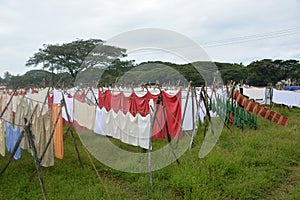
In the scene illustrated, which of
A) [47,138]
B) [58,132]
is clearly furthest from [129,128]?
[47,138]

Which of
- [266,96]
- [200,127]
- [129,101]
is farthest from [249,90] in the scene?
[129,101]

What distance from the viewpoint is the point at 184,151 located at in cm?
562

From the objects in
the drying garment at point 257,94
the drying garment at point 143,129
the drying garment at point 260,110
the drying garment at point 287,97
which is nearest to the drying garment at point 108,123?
the drying garment at point 143,129

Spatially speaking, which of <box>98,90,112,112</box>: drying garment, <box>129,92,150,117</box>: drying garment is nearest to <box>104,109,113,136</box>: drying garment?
<box>129,92,150,117</box>: drying garment

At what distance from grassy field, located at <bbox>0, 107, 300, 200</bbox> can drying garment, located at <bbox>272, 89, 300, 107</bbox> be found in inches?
229

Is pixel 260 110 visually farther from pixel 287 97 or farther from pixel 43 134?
pixel 43 134

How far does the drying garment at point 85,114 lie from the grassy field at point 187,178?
3.40 ft

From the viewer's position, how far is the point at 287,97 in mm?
11180

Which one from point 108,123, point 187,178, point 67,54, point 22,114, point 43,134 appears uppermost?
point 67,54

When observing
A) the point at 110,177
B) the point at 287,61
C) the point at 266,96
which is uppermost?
the point at 287,61

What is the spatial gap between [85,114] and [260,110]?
15.4ft

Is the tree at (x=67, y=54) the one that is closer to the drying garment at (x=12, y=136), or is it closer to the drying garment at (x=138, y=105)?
the drying garment at (x=138, y=105)

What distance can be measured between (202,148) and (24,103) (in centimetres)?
364

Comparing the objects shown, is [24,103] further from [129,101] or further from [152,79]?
[152,79]
